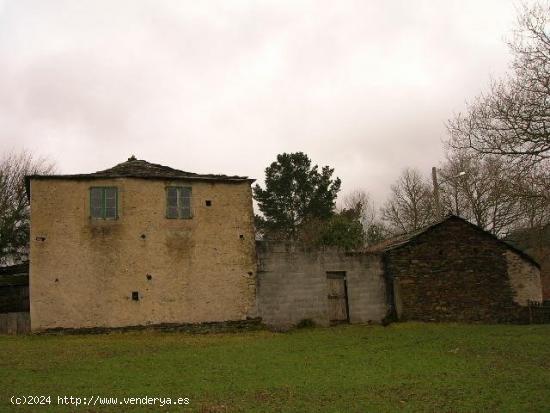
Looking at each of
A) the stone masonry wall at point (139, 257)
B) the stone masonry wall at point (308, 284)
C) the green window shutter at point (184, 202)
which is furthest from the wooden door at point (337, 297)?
the green window shutter at point (184, 202)

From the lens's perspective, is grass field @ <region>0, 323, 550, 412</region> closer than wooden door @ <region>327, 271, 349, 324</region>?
Yes

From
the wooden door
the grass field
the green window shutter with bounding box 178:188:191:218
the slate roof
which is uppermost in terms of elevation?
the slate roof

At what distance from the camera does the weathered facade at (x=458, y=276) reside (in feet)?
70.8

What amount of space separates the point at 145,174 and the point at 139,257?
10.1ft

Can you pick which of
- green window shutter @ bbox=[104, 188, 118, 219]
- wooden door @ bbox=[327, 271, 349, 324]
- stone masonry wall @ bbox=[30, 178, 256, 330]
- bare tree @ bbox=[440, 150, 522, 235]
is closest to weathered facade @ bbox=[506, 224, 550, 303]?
bare tree @ bbox=[440, 150, 522, 235]

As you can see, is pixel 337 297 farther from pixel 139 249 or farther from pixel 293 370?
pixel 293 370

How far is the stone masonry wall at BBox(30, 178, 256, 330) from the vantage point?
1845 centimetres

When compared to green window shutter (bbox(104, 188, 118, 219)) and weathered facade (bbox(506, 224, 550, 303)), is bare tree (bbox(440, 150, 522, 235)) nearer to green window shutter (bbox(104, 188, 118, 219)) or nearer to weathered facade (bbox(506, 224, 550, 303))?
weathered facade (bbox(506, 224, 550, 303))

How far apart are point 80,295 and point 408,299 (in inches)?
489

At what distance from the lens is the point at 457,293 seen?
2197 cm

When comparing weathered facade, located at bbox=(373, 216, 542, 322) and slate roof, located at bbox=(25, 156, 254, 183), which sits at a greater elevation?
slate roof, located at bbox=(25, 156, 254, 183)

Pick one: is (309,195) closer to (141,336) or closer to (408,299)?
(408,299)

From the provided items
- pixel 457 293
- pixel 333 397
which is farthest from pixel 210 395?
pixel 457 293

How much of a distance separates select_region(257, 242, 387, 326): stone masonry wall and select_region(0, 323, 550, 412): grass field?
1.80 metres
